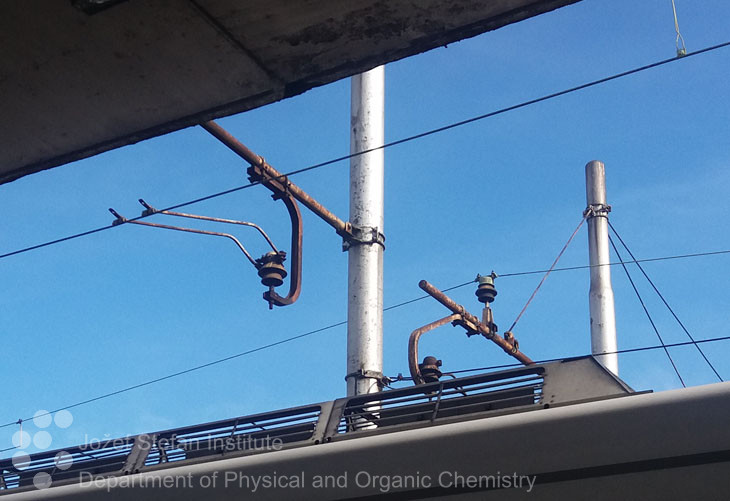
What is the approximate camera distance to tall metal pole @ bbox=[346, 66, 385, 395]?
10.6 meters

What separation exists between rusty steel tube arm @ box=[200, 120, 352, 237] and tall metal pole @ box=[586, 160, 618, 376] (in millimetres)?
6668

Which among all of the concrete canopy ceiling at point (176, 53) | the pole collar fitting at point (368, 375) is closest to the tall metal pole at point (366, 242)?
the pole collar fitting at point (368, 375)

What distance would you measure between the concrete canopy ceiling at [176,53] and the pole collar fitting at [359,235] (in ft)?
19.8

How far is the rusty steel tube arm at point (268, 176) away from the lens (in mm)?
9922

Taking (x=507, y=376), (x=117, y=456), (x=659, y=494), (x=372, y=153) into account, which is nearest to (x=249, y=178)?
(x=372, y=153)

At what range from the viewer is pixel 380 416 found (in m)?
7.43

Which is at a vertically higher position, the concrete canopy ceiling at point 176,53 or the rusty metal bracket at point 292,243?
the rusty metal bracket at point 292,243

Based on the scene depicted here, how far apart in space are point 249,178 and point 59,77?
223 inches

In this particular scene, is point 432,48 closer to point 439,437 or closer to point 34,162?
point 34,162

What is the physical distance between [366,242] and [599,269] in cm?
724

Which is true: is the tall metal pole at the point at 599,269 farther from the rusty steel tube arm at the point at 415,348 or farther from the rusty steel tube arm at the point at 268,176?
the rusty steel tube arm at the point at 268,176

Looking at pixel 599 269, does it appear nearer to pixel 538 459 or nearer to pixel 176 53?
pixel 538 459

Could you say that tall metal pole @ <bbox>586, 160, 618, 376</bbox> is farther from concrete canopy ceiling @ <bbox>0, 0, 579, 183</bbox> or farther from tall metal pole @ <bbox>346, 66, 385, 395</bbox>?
concrete canopy ceiling @ <bbox>0, 0, 579, 183</bbox>

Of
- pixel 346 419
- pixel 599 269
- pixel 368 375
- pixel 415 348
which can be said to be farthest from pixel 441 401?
pixel 599 269
